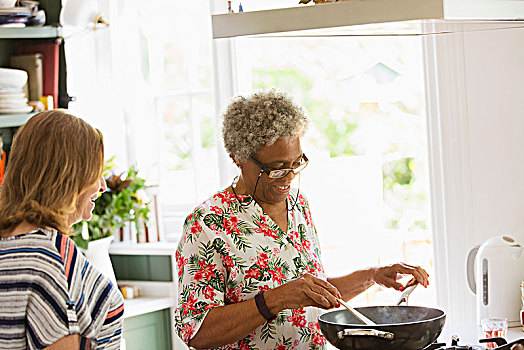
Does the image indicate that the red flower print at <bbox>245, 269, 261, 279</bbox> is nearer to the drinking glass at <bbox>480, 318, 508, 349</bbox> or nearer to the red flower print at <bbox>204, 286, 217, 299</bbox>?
the red flower print at <bbox>204, 286, 217, 299</bbox>

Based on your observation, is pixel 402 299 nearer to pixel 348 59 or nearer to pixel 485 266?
pixel 485 266

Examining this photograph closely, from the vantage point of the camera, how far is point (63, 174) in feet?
5.74

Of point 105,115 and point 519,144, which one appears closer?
point 519,144

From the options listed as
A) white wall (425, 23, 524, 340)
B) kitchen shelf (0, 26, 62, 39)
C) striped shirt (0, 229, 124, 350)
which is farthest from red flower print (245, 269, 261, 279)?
kitchen shelf (0, 26, 62, 39)

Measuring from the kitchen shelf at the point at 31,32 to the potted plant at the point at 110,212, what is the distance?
0.70 m

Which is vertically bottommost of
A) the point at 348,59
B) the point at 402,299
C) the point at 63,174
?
the point at 402,299

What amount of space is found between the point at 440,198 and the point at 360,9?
154 cm

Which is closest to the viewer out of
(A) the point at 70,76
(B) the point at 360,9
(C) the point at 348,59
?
(B) the point at 360,9

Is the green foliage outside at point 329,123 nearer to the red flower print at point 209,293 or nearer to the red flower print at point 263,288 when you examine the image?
the red flower print at point 263,288

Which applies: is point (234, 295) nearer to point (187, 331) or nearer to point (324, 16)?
point (187, 331)

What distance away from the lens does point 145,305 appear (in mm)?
3604

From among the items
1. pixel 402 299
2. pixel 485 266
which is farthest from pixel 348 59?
pixel 402 299

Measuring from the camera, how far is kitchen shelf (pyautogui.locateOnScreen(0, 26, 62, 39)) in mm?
3643

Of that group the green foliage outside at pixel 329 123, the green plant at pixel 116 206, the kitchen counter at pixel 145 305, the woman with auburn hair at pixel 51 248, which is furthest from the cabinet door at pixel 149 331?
the green foliage outside at pixel 329 123
